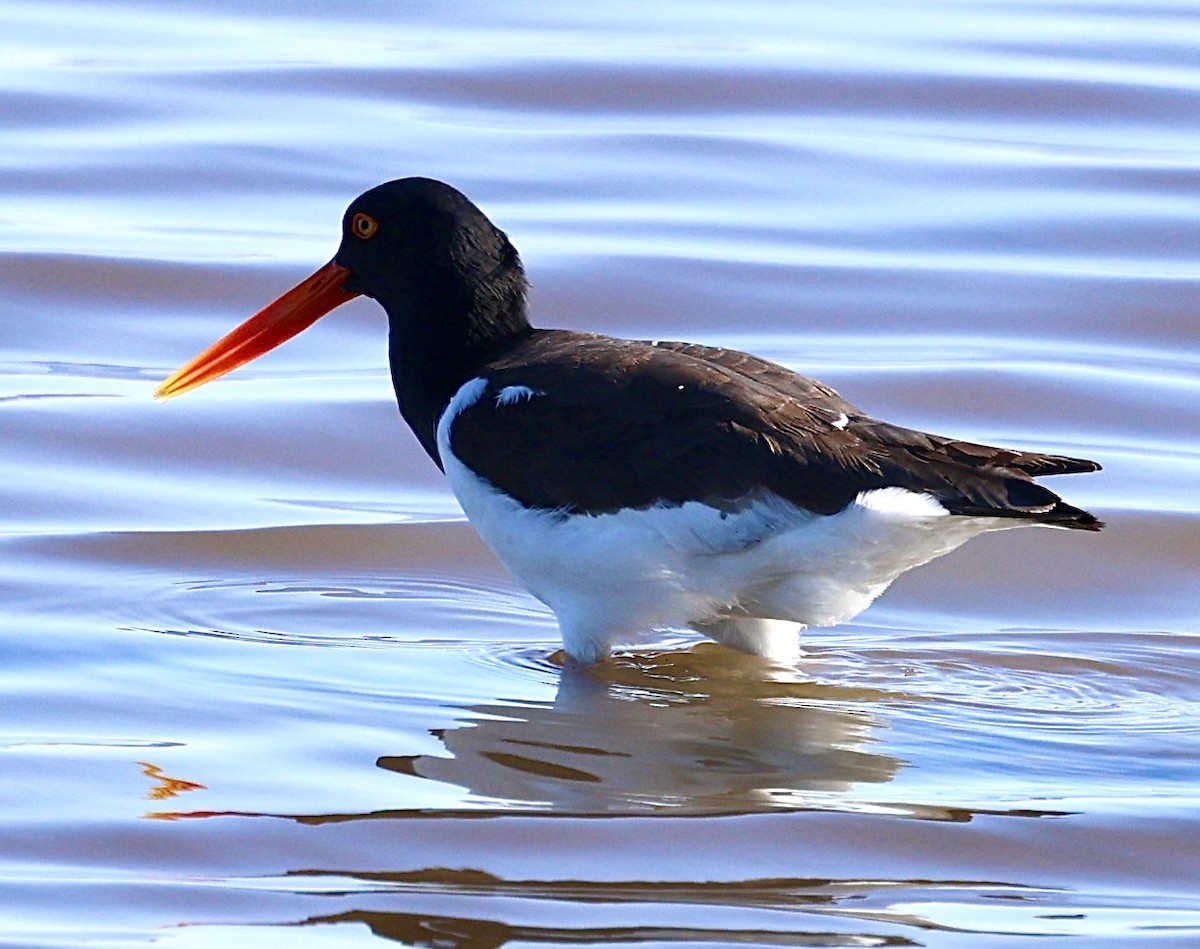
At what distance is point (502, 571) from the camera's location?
680 cm

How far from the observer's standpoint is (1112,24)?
45.0 feet

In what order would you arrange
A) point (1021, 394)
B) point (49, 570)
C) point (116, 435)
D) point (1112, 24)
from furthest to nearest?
point (1112, 24) < point (1021, 394) < point (116, 435) < point (49, 570)

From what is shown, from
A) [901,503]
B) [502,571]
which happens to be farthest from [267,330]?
[901,503]

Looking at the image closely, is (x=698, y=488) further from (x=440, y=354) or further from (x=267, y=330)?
(x=267, y=330)

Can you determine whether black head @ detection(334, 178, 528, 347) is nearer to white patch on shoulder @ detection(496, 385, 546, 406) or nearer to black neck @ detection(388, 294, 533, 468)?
black neck @ detection(388, 294, 533, 468)

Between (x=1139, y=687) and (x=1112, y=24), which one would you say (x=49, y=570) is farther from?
(x=1112, y=24)

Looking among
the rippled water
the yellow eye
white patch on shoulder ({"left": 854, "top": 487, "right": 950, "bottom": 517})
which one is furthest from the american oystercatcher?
the yellow eye

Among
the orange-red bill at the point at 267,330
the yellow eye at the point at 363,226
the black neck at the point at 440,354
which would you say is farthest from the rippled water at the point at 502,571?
the yellow eye at the point at 363,226

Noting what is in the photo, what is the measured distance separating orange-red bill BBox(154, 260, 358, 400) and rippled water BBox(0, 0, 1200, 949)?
478mm

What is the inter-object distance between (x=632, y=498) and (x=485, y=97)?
682 centimetres

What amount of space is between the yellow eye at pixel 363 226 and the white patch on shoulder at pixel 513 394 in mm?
860

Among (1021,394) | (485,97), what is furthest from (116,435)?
(485,97)

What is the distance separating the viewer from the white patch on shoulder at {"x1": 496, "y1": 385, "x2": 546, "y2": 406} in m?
5.69

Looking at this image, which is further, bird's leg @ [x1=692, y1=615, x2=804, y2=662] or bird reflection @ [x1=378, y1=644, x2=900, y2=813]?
bird's leg @ [x1=692, y1=615, x2=804, y2=662]
